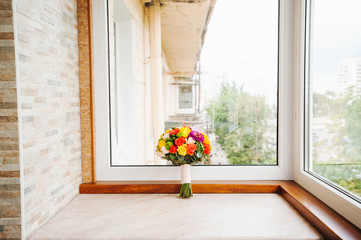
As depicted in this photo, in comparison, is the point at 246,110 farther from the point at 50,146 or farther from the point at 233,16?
the point at 50,146

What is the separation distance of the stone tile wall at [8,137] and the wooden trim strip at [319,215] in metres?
1.29

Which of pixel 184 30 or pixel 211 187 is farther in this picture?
pixel 184 30

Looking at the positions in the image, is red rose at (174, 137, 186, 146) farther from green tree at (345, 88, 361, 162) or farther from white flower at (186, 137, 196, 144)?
green tree at (345, 88, 361, 162)

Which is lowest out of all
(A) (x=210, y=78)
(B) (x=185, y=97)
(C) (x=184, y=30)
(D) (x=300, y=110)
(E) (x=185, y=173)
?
(E) (x=185, y=173)

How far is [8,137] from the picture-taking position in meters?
1.05

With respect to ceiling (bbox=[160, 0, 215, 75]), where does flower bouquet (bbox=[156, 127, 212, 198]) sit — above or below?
below

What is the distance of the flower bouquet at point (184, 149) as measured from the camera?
5.06 feet

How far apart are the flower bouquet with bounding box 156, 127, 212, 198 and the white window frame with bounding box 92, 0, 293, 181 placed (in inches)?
6.6

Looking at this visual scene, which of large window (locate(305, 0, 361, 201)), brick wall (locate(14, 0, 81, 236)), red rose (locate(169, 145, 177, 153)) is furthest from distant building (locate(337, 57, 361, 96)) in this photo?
brick wall (locate(14, 0, 81, 236))

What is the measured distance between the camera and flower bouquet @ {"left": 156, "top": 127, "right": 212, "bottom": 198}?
1543mm

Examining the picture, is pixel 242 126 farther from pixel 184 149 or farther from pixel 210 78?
pixel 184 149

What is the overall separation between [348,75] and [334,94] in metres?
0.14

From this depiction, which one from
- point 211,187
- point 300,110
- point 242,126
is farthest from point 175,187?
point 300,110

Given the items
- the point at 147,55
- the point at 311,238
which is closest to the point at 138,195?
the point at 311,238
